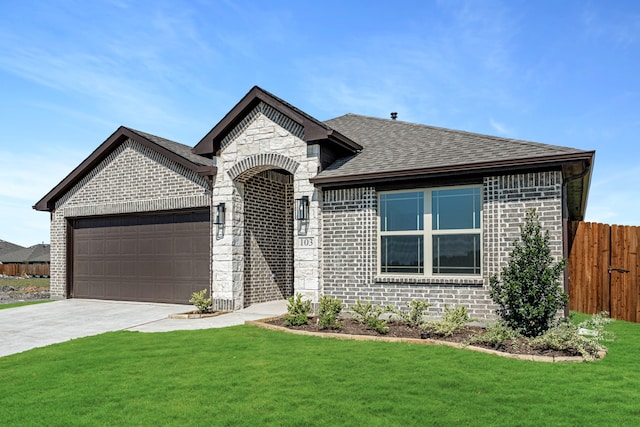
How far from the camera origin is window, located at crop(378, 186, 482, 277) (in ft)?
36.8

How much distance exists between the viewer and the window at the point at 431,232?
36.8ft

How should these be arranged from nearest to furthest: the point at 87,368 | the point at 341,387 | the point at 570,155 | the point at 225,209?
the point at 341,387 < the point at 87,368 < the point at 570,155 < the point at 225,209

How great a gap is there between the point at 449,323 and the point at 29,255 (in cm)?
6592

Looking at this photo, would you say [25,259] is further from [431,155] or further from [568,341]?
[568,341]

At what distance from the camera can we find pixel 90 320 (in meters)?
13.0

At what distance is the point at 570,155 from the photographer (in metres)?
10.0

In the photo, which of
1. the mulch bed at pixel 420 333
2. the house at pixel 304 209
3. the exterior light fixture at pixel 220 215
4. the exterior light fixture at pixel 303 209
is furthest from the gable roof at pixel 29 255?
the mulch bed at pixel 420 333

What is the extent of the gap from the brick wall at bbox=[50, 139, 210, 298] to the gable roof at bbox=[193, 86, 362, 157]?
4.78 ft

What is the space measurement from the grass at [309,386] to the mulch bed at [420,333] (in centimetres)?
59

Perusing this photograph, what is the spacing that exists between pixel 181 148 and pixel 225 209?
14.0ft

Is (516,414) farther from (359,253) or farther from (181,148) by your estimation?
(181,148)

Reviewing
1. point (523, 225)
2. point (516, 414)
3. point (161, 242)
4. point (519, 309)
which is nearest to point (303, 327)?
point (519, 309)

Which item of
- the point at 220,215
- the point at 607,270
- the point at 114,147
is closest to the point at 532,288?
the point at 607,270

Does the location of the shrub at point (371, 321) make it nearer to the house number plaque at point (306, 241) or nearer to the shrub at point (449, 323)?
the shrub at point (449, 323)
